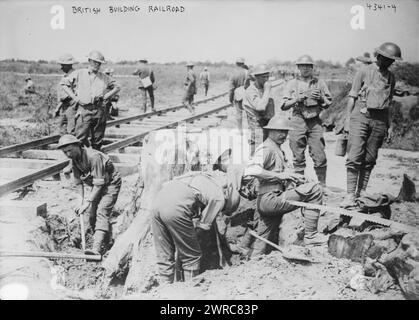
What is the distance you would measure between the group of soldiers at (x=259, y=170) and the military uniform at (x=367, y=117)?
0.04 feet

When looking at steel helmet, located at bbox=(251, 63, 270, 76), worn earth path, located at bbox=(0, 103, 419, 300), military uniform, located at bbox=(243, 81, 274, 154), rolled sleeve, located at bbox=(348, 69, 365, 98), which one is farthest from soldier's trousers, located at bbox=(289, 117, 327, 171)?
worn earth path, located at bbox=(0, 103, 419, 300)

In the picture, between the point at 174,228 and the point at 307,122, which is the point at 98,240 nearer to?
the point at 174,228

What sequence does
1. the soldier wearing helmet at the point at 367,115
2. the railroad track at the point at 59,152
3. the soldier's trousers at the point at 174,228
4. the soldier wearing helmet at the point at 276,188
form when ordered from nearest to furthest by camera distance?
the soldier's trousers at the point at 174,228 < the soldier wearing helmet at the point at 276,188 < the soldier wearing helmet at the point at 367,115 < the railroad track at the point at 59,152

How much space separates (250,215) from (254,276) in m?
1.44

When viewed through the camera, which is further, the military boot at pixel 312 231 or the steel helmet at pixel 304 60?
the steel helmet at pixel 304 60

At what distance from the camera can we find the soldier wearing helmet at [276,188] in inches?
192

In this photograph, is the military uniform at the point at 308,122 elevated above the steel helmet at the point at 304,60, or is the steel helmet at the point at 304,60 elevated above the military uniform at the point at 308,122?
the steel helmet at the point at 304,60

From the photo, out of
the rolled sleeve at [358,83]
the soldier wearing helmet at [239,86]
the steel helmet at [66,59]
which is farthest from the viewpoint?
the soldier wearing helmet at [239,86]

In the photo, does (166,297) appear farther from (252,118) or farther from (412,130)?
(412,130)

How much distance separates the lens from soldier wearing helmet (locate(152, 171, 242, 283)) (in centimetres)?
426

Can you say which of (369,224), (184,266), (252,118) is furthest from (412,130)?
(184,266)

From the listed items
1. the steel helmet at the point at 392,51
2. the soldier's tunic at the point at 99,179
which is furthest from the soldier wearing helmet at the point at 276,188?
the soldier's tunic at the point at 99,179

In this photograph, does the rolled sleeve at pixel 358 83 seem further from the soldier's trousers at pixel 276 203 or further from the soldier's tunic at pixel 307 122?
the soldier's trousers at pixel 276 203

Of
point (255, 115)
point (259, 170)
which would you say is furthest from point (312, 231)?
point (255, 115)
